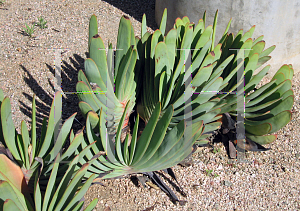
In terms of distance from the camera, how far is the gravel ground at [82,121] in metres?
1.93

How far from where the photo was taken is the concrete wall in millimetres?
2650

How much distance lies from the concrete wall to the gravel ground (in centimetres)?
42

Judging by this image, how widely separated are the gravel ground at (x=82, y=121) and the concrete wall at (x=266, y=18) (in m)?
0.42

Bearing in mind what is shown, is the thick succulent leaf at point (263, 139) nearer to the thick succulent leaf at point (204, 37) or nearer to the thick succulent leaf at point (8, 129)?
the thick succulent leaf at point (204, 37)

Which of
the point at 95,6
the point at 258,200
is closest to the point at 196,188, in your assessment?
the point at 258,200

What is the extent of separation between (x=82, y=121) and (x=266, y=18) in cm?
202

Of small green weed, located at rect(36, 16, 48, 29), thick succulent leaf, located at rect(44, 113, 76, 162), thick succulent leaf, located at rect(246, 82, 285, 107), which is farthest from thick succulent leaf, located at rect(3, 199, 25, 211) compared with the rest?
small green weed, located at rect(36, 16, 48, 29)

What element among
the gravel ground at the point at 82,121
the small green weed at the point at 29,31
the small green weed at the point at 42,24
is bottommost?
the gravel ground at the point at 82,121

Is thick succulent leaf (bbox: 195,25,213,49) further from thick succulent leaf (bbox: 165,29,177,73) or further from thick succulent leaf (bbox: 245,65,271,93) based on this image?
thick succulent leaf (bbox: 245,65,271,93)

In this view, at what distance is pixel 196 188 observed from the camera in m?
2.01

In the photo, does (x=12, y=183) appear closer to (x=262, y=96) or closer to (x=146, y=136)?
(x=146, y=136)

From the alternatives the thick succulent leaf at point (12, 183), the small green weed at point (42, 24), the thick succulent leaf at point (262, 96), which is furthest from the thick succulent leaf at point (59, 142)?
the small green weed at point (42, 24)

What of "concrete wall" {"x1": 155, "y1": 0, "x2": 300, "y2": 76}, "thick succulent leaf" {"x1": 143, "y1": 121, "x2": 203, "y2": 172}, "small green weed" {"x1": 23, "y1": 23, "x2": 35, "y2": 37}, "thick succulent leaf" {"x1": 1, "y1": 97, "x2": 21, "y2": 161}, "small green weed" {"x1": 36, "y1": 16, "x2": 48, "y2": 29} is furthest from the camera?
"small green weed" {"x1": 36, "y1": 16, "x2": 48, "y2": 29}

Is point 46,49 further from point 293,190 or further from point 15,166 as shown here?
point 293,190
